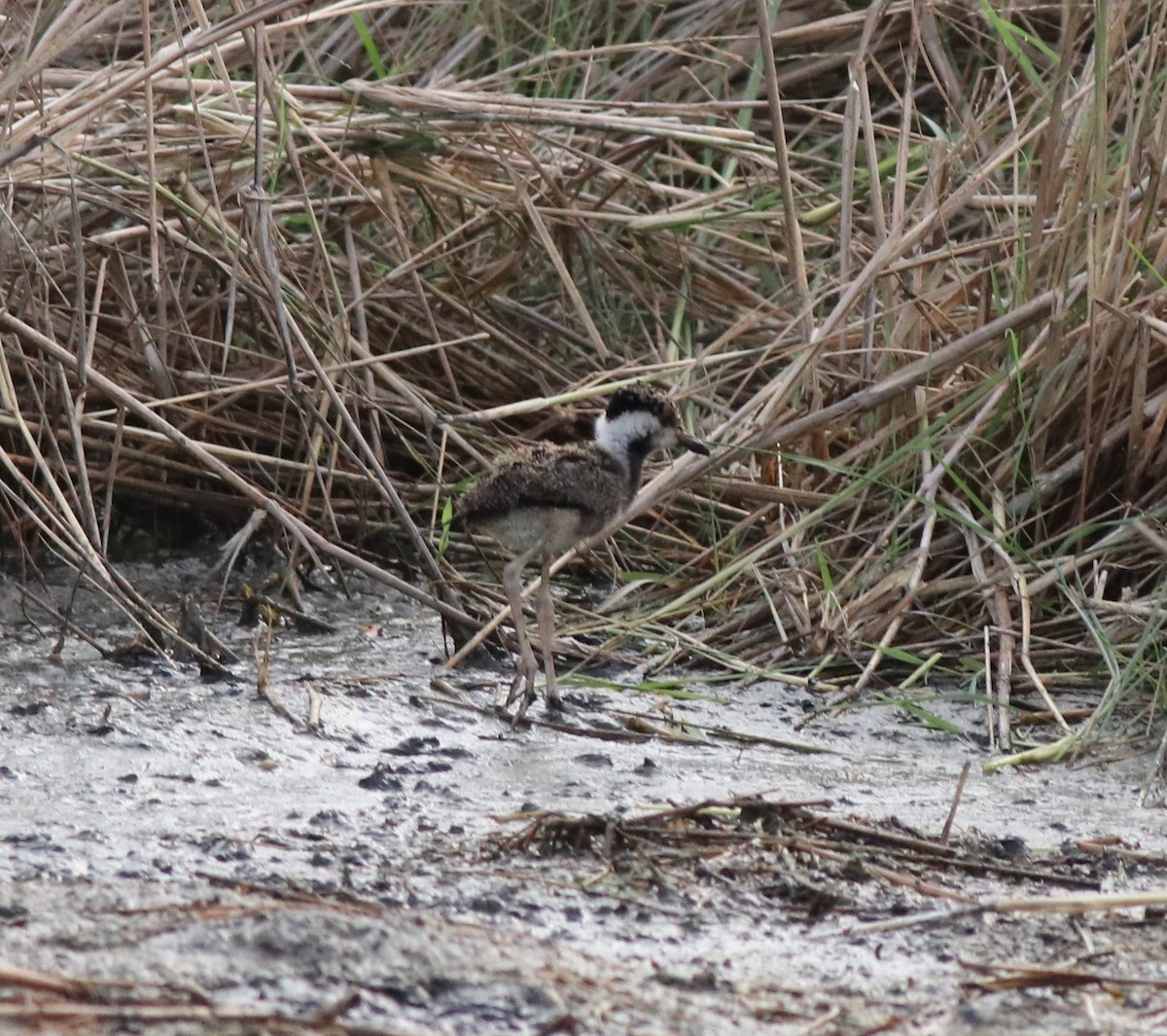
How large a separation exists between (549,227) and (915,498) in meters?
1.71

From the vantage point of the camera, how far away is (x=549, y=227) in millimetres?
5375

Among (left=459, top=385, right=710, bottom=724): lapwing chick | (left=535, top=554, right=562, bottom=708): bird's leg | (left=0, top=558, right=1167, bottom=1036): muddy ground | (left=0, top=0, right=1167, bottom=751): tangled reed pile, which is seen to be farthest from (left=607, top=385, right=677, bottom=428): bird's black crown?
(left=0, top=558, right=1167, bottom=1036): muddy ground

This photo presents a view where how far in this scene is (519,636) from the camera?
395cm

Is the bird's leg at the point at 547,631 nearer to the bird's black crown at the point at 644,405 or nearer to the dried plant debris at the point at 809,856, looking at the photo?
the bird's black crown at the point at 644,405

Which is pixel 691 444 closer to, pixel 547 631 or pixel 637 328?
pixel 547 631

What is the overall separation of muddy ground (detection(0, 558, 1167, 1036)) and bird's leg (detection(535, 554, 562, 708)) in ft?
0.29

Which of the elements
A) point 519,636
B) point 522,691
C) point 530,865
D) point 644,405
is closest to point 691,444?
point 644,405

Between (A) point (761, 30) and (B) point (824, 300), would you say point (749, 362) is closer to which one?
(B) point (824, 300)

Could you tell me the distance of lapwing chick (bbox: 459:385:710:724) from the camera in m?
3.94

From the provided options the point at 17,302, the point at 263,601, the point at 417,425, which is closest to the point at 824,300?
the point at 417,425

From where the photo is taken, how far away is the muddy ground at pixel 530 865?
7.17 ft

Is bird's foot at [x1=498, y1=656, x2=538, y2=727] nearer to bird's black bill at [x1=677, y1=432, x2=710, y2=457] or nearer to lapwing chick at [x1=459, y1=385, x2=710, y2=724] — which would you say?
lapwing chick at [x1=459, y1=385, x2=710, y2=724]

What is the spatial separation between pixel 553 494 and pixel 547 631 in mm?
324

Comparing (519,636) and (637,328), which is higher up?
(637,328)
